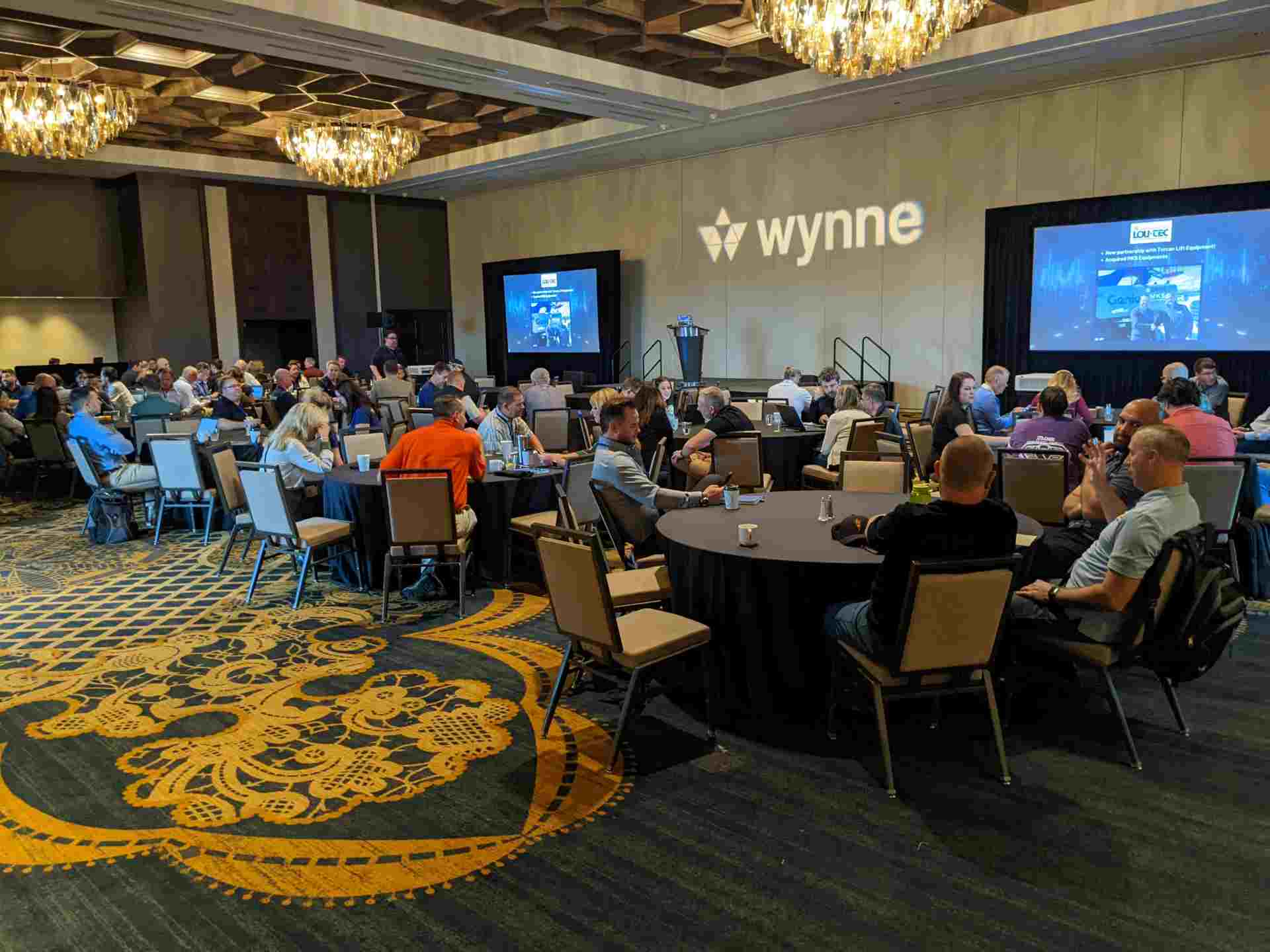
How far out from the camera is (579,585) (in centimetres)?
361

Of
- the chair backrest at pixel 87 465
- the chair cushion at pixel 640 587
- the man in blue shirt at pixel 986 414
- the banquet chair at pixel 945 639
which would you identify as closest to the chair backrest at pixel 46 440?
the chair backrest at pixel 87 465

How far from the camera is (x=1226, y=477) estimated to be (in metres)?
5.22

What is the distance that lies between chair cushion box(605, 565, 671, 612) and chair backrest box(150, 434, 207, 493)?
4.76m

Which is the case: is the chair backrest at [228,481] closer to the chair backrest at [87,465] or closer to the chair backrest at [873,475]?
the chair backrest at [87,465]

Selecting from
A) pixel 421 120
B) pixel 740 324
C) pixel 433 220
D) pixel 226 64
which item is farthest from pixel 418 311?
pixel 226 64

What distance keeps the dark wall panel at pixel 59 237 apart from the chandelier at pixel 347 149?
250 inches

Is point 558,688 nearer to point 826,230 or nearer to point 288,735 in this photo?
point 288,735

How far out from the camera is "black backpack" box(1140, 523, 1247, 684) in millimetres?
3480

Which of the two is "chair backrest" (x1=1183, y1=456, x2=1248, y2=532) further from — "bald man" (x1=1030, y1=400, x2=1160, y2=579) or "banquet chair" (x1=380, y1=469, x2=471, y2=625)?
"banquet chair" (x1=380, y1=469, x2=471, y2=625)

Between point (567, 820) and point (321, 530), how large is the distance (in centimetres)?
345

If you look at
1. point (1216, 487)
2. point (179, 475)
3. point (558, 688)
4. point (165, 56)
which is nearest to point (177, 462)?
point (179, 475)

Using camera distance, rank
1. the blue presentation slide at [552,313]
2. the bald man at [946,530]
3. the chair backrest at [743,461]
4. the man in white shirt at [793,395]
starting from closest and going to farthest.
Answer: the bald man at [946,530] → the chair backrest at [743,461] → the man in white shirt at [793,395] → the blue presentation slide at [552,313]

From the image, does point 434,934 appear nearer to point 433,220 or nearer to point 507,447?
point 507,447

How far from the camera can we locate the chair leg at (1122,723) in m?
3.57
